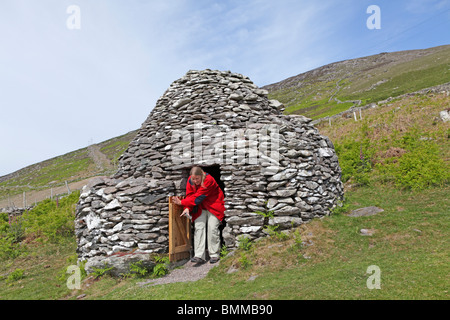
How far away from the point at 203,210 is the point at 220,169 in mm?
1292

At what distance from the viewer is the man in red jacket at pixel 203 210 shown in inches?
281

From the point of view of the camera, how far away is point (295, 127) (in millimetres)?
8570

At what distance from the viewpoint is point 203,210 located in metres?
7.37

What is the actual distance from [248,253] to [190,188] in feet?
7.53

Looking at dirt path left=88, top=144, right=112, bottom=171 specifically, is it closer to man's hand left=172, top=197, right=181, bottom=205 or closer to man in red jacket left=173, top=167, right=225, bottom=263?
man's hand left=172, top=197, right=181, bottom=205

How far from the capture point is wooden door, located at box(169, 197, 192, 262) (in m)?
7.28

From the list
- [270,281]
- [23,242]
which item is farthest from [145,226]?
[23,242]

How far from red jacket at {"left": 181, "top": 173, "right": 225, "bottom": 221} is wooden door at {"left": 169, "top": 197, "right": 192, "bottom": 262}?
1.20ft

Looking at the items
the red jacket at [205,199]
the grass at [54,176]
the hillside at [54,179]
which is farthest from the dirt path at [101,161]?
the red jacket at [205,199]

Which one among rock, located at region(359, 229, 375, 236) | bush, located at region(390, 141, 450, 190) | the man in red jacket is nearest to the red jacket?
the man in red jacket

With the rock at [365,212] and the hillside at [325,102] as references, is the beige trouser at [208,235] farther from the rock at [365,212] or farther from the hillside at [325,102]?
the hillside at [325,102]

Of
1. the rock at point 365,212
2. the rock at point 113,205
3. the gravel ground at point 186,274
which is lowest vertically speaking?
the gravel ground at point 186,274

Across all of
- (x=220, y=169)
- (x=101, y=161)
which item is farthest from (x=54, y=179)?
(x=220, y=169)
